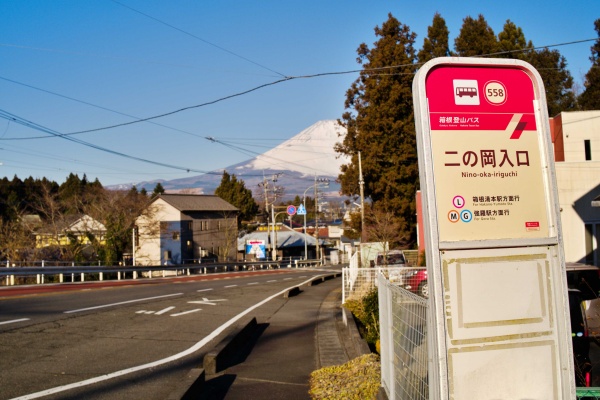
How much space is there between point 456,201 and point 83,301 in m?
14.2

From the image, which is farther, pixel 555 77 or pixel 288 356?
pixel 555 77

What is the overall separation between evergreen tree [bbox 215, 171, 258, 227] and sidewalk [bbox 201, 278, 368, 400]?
72.6 metres

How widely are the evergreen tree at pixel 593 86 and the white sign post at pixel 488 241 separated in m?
48.7

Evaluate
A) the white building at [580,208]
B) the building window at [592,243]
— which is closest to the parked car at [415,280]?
the white building at [580,208]

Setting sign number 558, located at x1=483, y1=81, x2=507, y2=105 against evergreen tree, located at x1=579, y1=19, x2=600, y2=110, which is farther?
evergreen tree, located at x1=579, y1=19, x2=600, y2=110

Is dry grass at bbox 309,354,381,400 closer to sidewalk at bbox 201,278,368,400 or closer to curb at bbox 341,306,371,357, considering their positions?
sidewalk at bbox 201,278,368,400

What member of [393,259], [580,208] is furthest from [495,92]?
[393,259]

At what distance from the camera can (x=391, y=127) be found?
39719mm

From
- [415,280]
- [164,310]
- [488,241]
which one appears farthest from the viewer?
[164,310]

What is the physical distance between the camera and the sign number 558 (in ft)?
12.6

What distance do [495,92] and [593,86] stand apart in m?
50.9

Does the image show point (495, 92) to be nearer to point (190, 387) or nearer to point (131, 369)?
point (190, 387)

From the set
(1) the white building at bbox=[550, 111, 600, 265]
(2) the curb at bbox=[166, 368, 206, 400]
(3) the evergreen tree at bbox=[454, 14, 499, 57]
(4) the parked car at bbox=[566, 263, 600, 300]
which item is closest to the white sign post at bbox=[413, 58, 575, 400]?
(2) the curb at bbox=[166, 368, 206, 400]

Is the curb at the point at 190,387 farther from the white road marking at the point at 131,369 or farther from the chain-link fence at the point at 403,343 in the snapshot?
the chain-link fence at the point at 403,343
